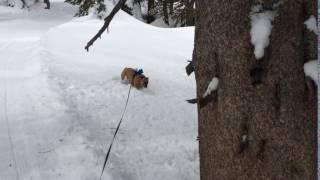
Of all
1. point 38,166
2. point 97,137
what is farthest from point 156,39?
point 38,166

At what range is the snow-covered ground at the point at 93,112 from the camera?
4.73 metres

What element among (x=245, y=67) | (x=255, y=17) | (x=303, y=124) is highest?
(x=255, y=17)

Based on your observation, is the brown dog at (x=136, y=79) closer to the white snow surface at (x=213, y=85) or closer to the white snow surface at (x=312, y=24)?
the white snow surface at (x=213, y=85)

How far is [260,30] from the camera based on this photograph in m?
2.62

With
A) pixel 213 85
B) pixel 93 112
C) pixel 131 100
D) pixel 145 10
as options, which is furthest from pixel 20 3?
pixel 213 85

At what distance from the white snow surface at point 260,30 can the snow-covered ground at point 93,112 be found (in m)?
2.19

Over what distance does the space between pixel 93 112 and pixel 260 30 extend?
392cm

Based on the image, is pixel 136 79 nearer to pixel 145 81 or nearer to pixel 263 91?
pixel 145 81

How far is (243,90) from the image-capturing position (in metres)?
2.71

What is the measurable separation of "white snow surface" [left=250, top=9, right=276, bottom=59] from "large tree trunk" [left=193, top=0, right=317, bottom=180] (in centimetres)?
3

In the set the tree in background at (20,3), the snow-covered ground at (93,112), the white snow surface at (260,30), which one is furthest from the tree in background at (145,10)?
the white snow surface at (260,30)

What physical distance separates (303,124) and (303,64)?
29 cm

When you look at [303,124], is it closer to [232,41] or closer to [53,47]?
[232,41]

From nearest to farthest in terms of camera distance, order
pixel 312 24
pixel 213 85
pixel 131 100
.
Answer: pixel 312 24 → pixel 213 85 → pixel 131 100
